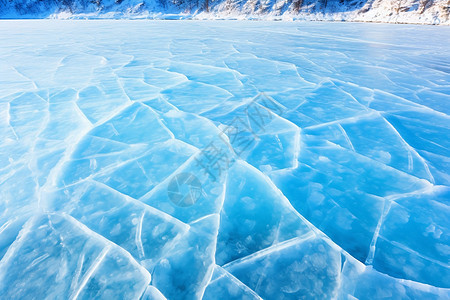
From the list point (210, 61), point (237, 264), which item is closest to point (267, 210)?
point (237, 264)

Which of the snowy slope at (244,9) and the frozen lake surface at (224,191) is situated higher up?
the snowy slope at (244,9)

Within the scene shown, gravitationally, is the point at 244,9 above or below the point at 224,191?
above

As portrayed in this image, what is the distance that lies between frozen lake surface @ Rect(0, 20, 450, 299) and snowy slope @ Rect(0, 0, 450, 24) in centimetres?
1724

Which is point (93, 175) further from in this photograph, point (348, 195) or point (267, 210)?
point (348, 195)

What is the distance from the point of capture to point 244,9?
22578mm

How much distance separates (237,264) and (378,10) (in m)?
23.0

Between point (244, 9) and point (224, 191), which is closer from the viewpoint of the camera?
point (224, 191)

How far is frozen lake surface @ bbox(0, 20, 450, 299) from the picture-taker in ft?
3.26

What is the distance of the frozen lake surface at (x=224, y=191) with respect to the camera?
0.99m

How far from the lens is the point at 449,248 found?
1.10 metres

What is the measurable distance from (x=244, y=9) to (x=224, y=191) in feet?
82.6

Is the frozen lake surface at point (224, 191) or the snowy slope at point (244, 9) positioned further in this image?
the snowy slope at point (244, 9)

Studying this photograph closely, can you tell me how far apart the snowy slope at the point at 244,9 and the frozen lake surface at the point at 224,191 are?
56.6 ft

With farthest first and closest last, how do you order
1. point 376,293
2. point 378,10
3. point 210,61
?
point 378,10 < point 210,61 < point 376,293
